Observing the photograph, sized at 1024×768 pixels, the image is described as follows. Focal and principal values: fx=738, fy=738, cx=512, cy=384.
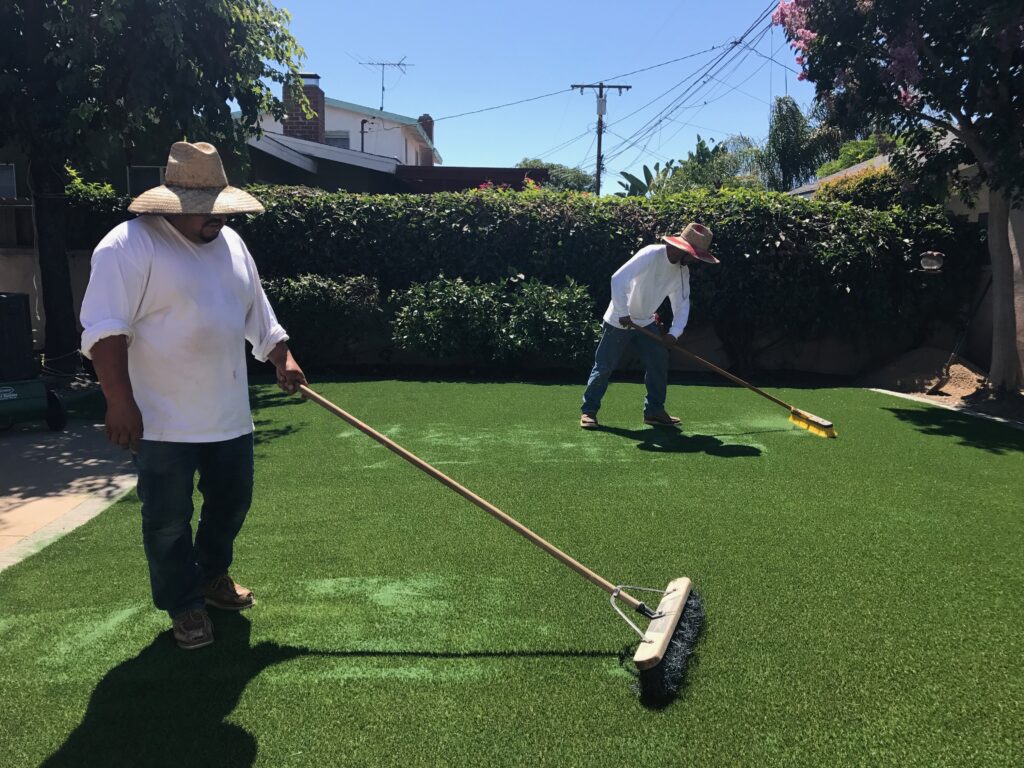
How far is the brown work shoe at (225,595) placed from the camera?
2969 millimetres

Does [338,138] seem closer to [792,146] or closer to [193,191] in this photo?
[792,146]

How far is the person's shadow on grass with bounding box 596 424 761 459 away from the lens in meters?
5.68

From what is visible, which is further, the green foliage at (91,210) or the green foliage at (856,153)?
the green foliage at (856,153)

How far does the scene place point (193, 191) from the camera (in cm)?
259

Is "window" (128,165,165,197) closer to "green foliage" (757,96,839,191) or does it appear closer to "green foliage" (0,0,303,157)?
"green foliage" (0,0,303,157)

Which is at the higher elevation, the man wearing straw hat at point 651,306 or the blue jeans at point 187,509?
the man wearing straw hat at point 651,306

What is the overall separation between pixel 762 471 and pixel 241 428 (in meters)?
3.65

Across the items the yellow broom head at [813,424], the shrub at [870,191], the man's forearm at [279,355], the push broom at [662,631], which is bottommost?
the push broom at [662,631]

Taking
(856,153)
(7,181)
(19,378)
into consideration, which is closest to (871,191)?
(19,378)

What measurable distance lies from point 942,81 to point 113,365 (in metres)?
8.06

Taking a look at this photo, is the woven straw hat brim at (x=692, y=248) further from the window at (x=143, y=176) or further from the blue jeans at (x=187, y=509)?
the window at (x=143, y=176)

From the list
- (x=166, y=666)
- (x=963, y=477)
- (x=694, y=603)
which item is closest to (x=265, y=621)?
(x=166, y=666)

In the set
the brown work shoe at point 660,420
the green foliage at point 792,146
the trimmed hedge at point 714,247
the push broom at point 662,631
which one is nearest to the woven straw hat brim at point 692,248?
the brown work shoe at point 660,420

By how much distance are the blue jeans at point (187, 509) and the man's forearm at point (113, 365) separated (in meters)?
0.22
